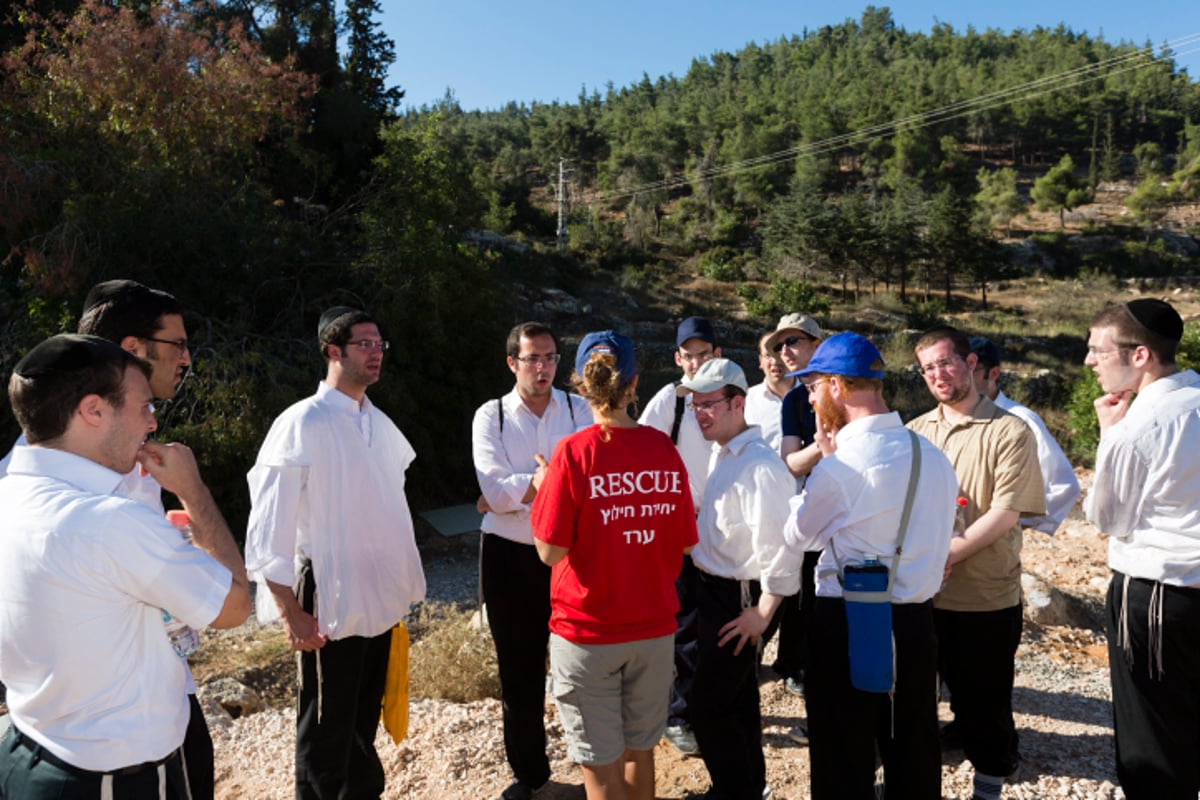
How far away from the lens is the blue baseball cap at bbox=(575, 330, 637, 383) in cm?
316

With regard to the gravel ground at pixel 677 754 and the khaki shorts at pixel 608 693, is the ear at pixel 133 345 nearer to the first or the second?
the khaki shorts at pixel 608 693

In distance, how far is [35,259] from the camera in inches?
400

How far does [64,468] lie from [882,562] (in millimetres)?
2476

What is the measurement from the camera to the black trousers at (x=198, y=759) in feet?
7.88

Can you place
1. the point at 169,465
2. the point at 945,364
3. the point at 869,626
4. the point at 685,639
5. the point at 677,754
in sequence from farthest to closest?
the point at 677,754 < the point at 685,639 < the point at 945,364 < the point at 869,626 < the point at 169,465

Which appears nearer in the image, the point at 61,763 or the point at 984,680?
the point at 61,763

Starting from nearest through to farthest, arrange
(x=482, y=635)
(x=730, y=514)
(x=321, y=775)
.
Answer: (x=321, y=775) < (x=730, y=514) < (x=482, y=635)

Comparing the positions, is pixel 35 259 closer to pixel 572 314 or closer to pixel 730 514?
pixel 730 514

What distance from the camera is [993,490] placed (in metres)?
3.62

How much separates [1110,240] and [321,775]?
73.8 meters

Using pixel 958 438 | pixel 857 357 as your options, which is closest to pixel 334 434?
pixel 857 357

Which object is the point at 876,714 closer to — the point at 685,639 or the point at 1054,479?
the point at 685,639

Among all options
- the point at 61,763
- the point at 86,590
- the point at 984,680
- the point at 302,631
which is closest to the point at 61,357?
the point at 86,590

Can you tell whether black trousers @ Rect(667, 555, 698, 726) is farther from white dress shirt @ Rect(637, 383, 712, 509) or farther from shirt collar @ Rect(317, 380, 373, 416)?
shirt collar @ Rect(317, 380, 373, 416)
